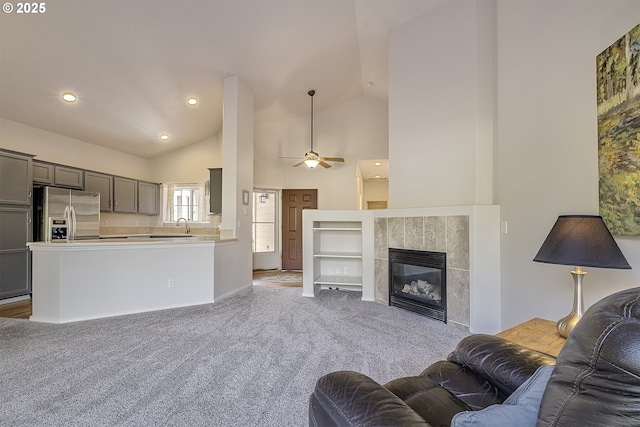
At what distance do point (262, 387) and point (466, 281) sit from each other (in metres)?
2.33

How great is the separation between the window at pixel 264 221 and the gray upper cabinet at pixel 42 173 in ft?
12.3

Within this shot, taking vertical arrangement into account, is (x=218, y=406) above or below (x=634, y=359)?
below

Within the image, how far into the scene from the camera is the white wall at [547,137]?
193cm

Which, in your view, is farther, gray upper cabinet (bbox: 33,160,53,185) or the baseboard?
gray upper cabinet (bbox: 33,160,53,185)

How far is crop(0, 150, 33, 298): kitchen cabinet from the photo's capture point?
3.97 metres

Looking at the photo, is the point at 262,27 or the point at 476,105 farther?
the point at 262,27

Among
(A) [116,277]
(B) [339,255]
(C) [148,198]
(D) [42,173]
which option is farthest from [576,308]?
(C) [148,198]

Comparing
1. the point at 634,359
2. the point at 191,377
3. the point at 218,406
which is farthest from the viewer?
the point at 191,377

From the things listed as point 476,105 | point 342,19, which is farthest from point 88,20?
point 476,105

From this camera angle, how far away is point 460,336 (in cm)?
291

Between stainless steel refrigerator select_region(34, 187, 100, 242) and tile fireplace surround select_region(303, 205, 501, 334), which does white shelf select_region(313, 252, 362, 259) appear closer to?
tile fireplace surround select_region(303, 205, 501, 334)

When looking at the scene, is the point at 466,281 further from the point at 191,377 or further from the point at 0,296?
the point at 0,296

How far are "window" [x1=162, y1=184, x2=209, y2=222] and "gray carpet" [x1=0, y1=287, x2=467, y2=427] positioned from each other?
3.69 metres

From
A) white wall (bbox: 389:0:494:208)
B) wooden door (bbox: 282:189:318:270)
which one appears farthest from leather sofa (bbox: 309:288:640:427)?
wooden door (bbox: 282:189:318:270)
